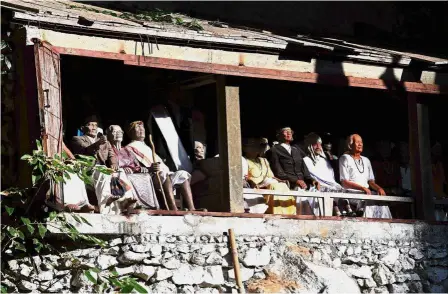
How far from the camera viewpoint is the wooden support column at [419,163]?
18516 mm

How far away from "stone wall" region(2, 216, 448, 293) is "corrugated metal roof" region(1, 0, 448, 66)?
2108 mm

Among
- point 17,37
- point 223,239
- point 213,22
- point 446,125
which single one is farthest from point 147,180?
point 446,125

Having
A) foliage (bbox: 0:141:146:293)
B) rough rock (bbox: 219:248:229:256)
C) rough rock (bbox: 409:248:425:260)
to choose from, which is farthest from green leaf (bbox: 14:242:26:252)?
rough rock (bbox: 409:248:425:260)

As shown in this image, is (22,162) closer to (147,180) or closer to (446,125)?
(147,180)

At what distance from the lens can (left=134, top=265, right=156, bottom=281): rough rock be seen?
15.7 metres

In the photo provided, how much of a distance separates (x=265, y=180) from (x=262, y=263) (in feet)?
4.84

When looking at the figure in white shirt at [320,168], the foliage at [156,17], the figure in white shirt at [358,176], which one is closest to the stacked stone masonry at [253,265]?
the figure in white shirt at [358,176]

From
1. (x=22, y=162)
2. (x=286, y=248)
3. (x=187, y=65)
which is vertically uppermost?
(x=187, y=65)

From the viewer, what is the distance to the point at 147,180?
53.6 feet

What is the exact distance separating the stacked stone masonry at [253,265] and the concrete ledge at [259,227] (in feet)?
0.25

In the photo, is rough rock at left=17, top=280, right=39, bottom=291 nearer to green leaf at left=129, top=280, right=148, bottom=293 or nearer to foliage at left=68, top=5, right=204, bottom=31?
green leaf at left=129, top=280, right=148, bottom=293

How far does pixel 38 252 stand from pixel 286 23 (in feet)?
27.4

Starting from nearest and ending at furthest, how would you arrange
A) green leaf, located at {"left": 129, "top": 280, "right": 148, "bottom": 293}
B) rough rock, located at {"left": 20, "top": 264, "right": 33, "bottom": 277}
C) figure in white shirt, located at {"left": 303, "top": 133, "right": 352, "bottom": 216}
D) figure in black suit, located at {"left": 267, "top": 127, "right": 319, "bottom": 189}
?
green leaf, located at {"left": 129, "top": 280, "right": 148, "bottom": 293}
rough rock, located at {"left": 20, "top": 264, "right": 33, "bottom": 277}
figure in black suit, located at {"left": 267, "top": 127, "right": 319, "bottom": 189}
figure in white shirt, located at {"left": 303, "top": 133, "right": 352, "bottom": 216}

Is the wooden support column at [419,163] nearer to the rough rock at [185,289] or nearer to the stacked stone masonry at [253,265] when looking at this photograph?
the stacked stone masonry at [253,265]
